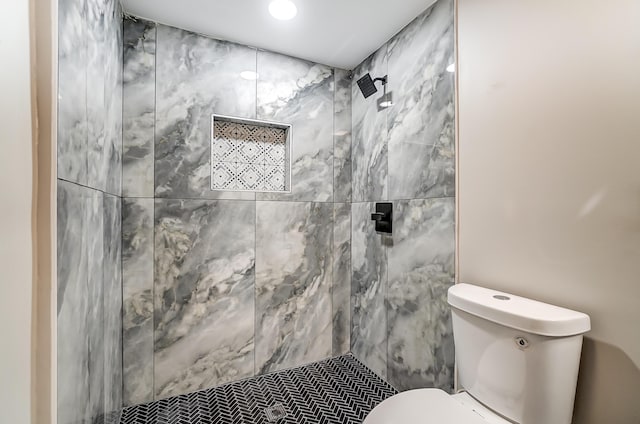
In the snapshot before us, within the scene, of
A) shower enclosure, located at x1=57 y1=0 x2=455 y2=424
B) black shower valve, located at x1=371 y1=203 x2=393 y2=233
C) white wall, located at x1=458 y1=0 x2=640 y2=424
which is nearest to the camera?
white wall, located at x1=458 y1=0 x2=640 y2=424

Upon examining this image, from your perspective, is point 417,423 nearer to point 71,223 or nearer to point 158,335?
point 71,223

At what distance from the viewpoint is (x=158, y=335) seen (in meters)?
1.69

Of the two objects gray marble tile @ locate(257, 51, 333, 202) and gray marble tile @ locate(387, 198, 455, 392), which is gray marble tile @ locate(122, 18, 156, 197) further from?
gray marble tile @ locate(387, 198, 455, 392)

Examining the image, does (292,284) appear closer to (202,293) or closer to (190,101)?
(202,293)

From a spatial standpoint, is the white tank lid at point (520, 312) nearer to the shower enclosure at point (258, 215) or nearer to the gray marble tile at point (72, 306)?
the shower enclosure at point (258, 215)

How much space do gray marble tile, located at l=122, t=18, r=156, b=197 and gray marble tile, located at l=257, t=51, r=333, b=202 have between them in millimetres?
620

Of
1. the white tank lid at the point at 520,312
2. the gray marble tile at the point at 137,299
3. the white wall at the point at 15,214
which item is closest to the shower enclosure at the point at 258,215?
the gray marble tile at the point at 137,299

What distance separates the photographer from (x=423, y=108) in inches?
64.3

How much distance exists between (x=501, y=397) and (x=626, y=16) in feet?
4.12

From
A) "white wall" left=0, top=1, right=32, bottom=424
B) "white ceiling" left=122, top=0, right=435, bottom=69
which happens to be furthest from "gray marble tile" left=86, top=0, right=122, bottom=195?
"white wall" left=0, top=1, right=32, bottom=424

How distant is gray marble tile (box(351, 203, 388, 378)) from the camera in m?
1.94

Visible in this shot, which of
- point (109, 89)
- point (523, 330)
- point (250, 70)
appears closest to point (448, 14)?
point (250, 70)

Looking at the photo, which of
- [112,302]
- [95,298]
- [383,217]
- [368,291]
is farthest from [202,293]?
[383,217]

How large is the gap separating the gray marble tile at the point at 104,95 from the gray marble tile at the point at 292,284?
0.84 m
